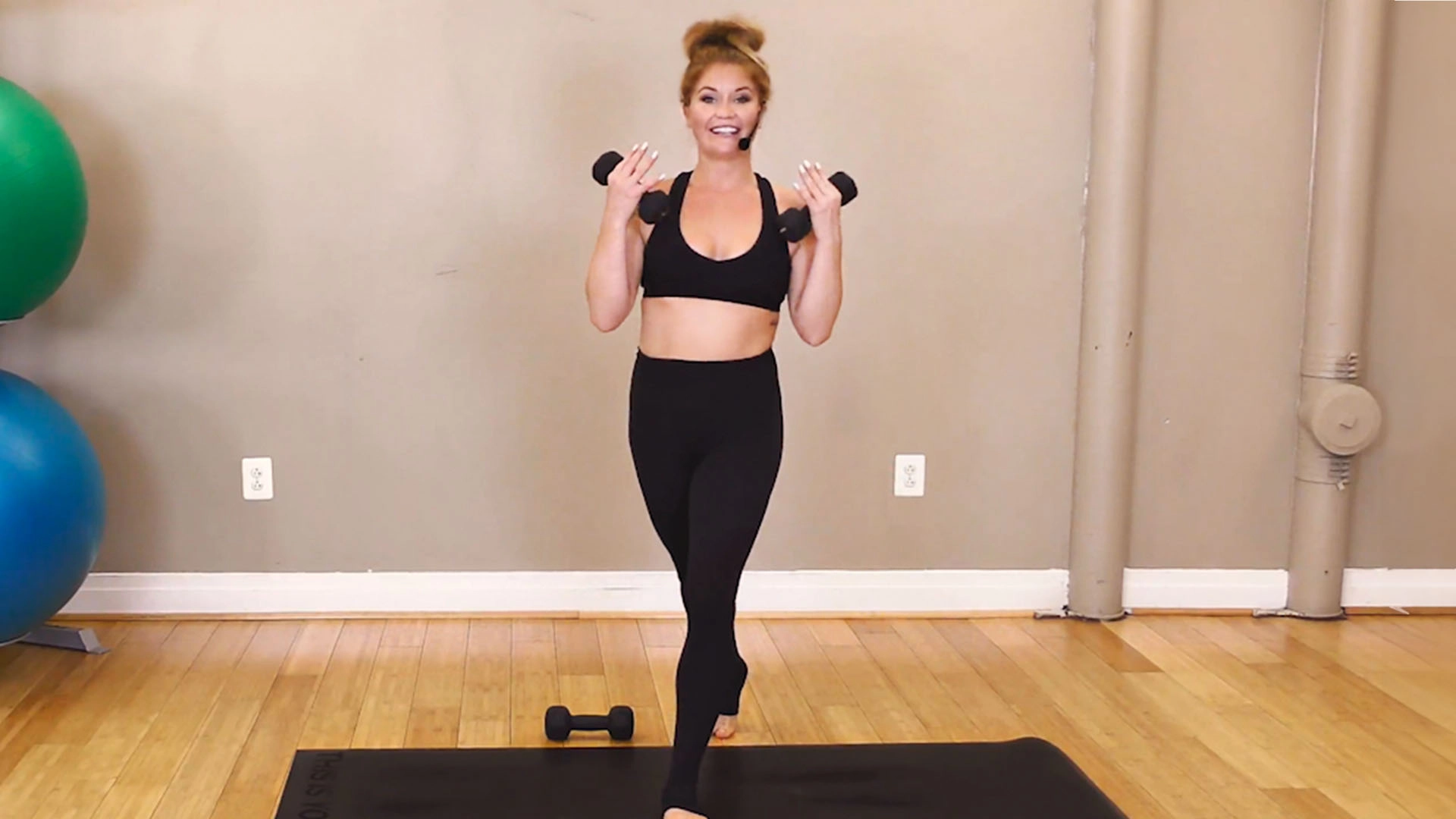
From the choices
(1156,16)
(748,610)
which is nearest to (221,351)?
(748,610)

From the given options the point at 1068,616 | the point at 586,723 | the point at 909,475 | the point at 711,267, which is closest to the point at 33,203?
the point at 711,267

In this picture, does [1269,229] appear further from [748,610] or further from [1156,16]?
[748,610]

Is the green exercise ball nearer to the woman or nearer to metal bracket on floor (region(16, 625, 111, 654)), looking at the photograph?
metal bracket on floor (region(16, 625, 111, 654))

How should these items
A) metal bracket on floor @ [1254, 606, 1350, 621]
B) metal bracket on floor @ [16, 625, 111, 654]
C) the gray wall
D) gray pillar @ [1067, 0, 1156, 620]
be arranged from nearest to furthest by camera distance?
metal bracket on floor @ [16, 625, 111, 654] < the gray wall < gray pillar @ [1067, 0, 1156, 620] < metal bracket on floor @ [1254, 606, 1350, 621]

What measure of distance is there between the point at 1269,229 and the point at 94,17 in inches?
120

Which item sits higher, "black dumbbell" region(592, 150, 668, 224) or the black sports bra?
"black dumbbell" region(592, 150, 668, 224)

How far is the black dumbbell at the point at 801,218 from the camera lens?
2.55 m

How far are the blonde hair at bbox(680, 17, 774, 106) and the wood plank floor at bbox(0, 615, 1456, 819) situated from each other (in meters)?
1.33

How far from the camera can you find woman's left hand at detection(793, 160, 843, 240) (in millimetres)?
2559

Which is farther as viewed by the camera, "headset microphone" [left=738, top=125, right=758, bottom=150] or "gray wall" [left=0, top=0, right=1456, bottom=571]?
"gray wall" [left=0, top=0, right=1456, bottom=571]

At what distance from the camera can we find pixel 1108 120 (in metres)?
3.69

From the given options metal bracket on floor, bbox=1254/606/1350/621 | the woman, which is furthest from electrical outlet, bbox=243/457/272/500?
metal bracket on floor, bbox=1254/606/1350/621

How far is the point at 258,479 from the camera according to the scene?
3.68 m

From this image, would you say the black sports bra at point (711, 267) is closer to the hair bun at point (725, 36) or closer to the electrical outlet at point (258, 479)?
the hair bun at point (725, 36)
